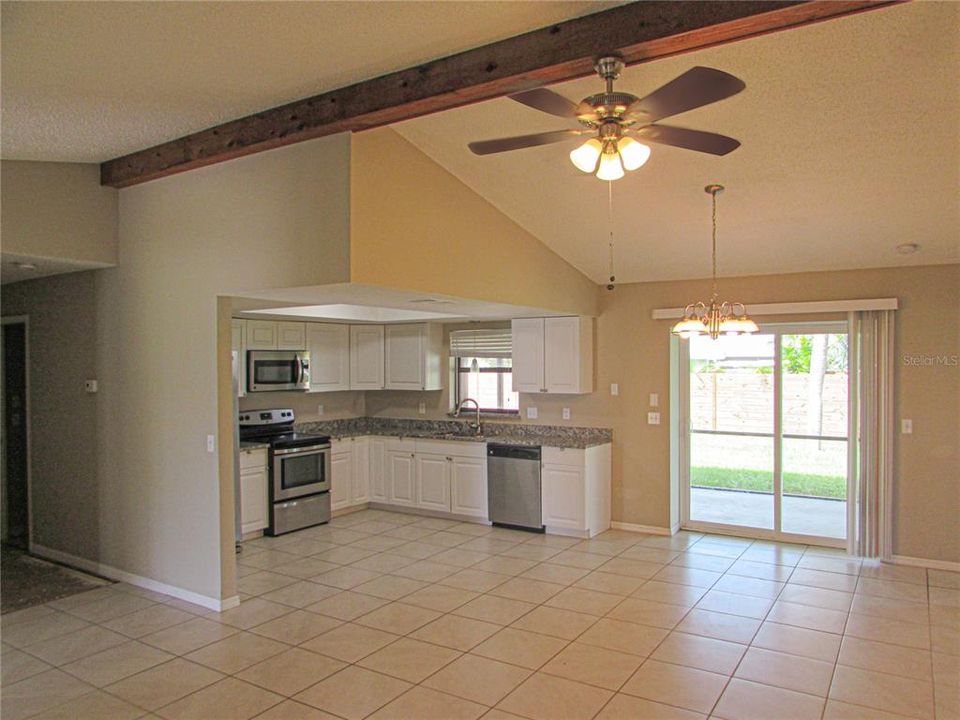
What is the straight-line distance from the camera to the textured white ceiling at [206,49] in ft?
7.72

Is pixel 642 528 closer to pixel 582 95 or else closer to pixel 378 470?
pixel 378 470

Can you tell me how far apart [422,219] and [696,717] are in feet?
9.82

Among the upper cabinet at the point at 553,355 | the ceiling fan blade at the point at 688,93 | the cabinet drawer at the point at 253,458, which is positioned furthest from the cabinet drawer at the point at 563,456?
the ceiling fan blade at the point at 688,93

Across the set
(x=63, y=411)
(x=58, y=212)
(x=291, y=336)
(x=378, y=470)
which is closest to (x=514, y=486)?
(x=378, y=470)

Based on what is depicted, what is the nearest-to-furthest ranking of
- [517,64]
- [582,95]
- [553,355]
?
[517,64] < [582,95] < [553,355]

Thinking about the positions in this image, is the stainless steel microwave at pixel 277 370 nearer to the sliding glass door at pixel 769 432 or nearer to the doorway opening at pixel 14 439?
the doorway opening at pixel 14 439

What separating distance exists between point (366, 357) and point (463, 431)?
1.37 metres

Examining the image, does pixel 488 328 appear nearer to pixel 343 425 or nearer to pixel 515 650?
pixel 343 425

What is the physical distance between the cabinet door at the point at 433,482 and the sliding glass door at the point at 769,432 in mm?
2334

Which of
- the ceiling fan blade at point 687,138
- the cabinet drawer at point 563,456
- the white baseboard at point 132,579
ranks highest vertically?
the ceiling fan blade at point 687,138

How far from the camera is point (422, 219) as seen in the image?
13.3 ft

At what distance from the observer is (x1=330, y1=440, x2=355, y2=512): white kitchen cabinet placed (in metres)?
6.84

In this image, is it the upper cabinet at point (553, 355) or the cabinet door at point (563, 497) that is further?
the upper cabinet at point (553, 355)

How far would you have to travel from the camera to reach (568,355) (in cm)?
641
